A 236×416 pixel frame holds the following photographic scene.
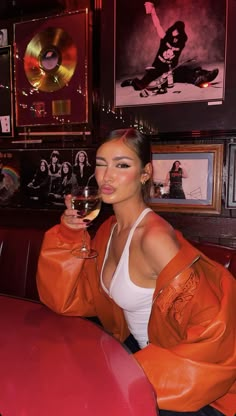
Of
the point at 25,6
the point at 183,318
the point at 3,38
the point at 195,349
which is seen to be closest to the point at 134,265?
the point at 183,318

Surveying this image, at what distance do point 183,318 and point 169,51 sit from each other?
173 centimetres

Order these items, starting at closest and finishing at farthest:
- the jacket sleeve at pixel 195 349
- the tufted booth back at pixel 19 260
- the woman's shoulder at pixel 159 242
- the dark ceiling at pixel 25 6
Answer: the jacket sleeve at pixel 195 349 → the woman's shoulder at pixel 159 242 → the tufted booth back at pixel 19 260 → the dark ceiling at pixel 25 6

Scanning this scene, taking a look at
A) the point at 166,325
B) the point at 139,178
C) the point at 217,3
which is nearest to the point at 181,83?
the point at 217,3

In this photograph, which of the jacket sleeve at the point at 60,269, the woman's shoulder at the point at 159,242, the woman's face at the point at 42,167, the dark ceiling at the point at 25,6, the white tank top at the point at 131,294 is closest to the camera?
the woman's shoulder at the point at 159,242

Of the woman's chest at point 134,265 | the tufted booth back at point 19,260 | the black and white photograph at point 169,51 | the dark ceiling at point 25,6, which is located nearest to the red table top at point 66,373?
the woman's chest at point 134,265

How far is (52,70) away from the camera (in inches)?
103

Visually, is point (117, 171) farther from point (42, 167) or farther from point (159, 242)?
point (42, 167)

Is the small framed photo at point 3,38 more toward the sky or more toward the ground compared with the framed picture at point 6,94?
more toward the sky

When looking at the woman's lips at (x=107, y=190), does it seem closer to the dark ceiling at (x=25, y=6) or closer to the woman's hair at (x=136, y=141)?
the woman's hair at (x=136, y=141)

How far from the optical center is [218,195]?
2.20 meters

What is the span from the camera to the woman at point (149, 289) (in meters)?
0.92

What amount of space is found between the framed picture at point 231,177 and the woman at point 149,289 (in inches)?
37.0

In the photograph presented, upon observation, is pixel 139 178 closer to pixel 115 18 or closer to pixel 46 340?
pixel 46 340

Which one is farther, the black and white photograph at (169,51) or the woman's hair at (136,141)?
the black and white photograph at (169,51)
